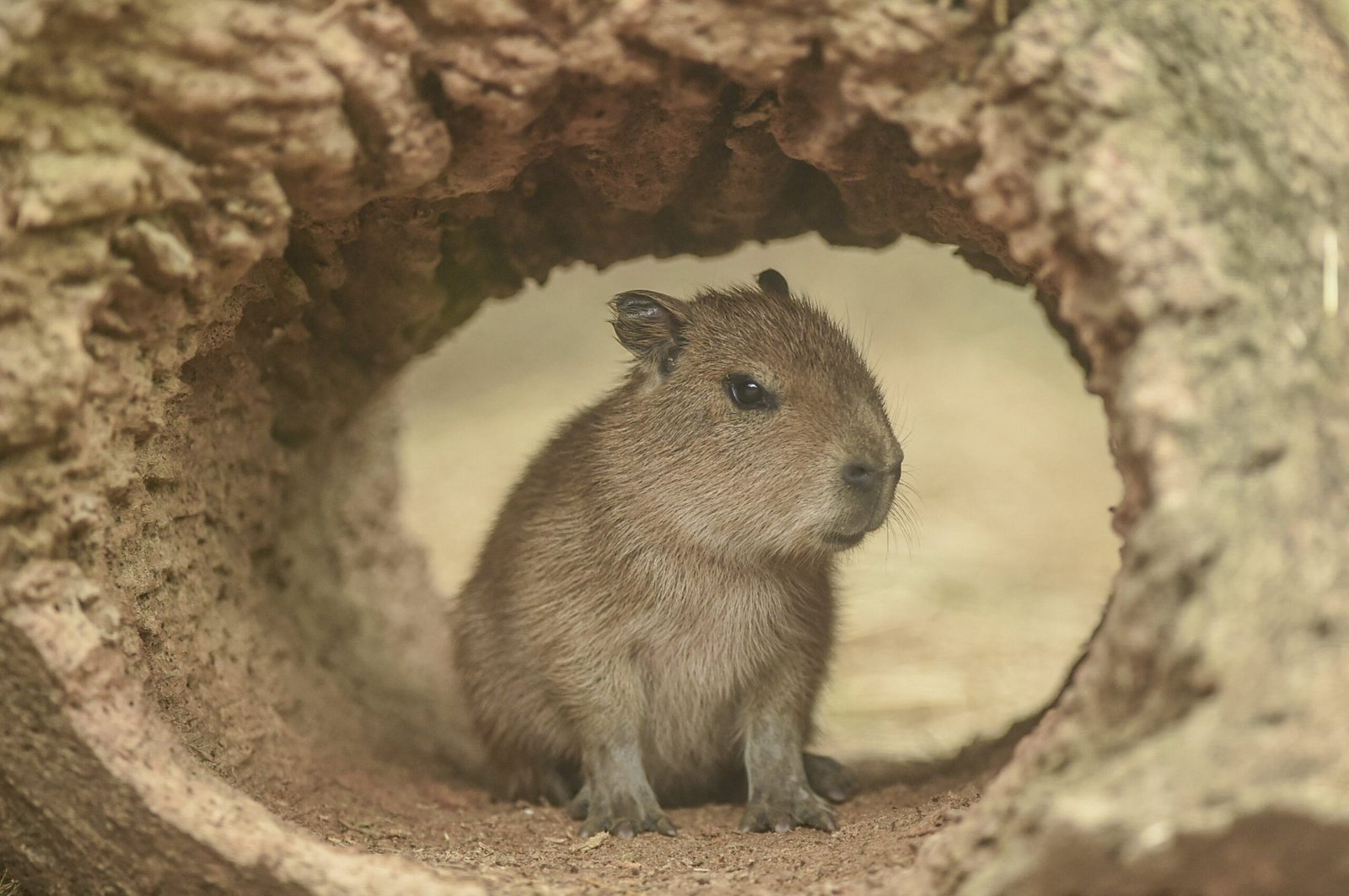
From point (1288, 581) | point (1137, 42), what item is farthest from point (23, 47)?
point (1288, 581)

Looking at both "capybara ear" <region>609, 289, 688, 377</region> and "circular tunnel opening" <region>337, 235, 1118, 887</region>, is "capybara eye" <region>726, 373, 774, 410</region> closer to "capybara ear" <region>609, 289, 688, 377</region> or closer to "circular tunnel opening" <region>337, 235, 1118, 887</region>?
"capybara ear" <region>609, 289, 688, 377</region>

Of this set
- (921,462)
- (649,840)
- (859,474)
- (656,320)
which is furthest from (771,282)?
(921,462)

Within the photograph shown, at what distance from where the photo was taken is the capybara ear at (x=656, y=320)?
16.9 feet

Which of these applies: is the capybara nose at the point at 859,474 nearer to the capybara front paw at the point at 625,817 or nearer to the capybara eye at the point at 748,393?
the capybara eye at the point at 748,393

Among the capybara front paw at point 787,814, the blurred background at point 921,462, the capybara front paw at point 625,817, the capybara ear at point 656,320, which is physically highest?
the capybara ear at point 656,320

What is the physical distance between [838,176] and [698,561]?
152 centimetres

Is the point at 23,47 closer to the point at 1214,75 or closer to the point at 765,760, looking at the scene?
the point at 1214,75

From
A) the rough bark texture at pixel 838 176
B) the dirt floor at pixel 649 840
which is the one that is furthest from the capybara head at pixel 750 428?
the dirt floor at pixel 649 840

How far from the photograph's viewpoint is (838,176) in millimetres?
4645

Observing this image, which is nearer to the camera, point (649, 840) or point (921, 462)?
point (649, 840)

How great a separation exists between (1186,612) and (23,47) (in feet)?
9.78

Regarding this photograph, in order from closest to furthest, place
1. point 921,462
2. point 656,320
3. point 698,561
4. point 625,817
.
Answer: point 625,817, point 698,561, point 656,320, point 921,462

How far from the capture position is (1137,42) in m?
3.22

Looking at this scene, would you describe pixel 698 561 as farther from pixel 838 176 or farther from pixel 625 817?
pixel 838 176
